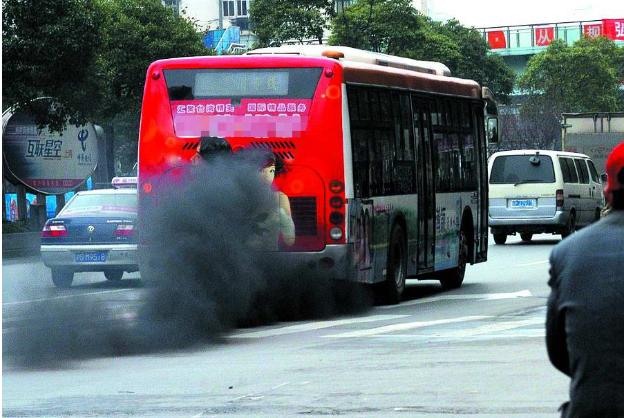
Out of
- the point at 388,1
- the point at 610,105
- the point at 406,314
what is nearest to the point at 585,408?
the point at 406,314

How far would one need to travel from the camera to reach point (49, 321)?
14977 millimetres

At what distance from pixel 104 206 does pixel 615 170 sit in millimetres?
19064

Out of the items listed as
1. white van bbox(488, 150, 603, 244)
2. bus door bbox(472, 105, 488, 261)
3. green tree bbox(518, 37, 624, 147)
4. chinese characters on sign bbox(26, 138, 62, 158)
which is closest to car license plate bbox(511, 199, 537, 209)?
white van bbox(488, 150, 603, 244)

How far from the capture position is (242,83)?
16047mm

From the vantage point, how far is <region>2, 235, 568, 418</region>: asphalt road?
9328 millimetres

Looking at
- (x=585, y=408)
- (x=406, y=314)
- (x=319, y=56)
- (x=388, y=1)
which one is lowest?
(x=406, y=314)

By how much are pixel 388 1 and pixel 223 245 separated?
172 ft

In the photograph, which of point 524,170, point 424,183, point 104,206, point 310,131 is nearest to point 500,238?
point 524,170

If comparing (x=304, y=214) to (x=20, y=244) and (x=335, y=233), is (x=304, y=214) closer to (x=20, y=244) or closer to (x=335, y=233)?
(x=335, y=233)

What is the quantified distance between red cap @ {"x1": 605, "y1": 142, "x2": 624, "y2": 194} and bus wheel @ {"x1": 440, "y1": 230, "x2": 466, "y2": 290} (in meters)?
16.7

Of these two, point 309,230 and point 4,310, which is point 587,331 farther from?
point 4,310

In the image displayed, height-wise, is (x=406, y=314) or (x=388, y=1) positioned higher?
(x=388, y=1)

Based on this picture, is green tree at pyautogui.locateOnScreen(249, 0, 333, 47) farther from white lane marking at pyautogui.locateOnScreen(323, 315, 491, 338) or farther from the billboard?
white lane marking at pyautogui.locateOnScreen(323, 315, 491, 338)

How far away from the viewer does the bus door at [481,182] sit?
21492mm
